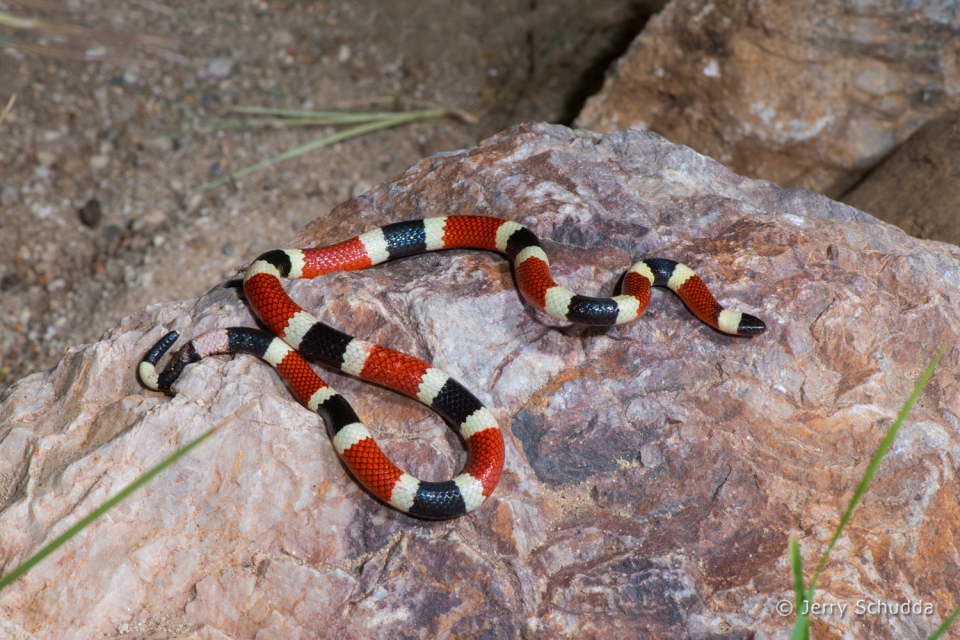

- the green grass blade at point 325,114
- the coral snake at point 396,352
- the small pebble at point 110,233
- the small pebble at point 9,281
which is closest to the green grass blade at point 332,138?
the green grass blade at point 325,114

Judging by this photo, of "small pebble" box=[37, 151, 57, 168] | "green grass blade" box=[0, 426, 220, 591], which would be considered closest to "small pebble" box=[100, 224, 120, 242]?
"small pebble" box=[37, 151, 57, 168]

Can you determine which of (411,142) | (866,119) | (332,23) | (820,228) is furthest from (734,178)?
(332,23)

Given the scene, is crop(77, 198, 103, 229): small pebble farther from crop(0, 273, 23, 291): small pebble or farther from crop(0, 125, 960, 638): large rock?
crop(0, 125, 960, 638): large rock

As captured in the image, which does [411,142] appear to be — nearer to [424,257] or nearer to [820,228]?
[424,257]

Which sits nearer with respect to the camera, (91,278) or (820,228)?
(820,228)

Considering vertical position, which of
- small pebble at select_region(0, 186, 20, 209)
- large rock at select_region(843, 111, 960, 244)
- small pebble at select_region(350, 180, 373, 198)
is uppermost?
small pebble at select_region(0, 186, 20, 209)

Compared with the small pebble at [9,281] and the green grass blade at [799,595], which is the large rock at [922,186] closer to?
the green grass blade at [799,595]
